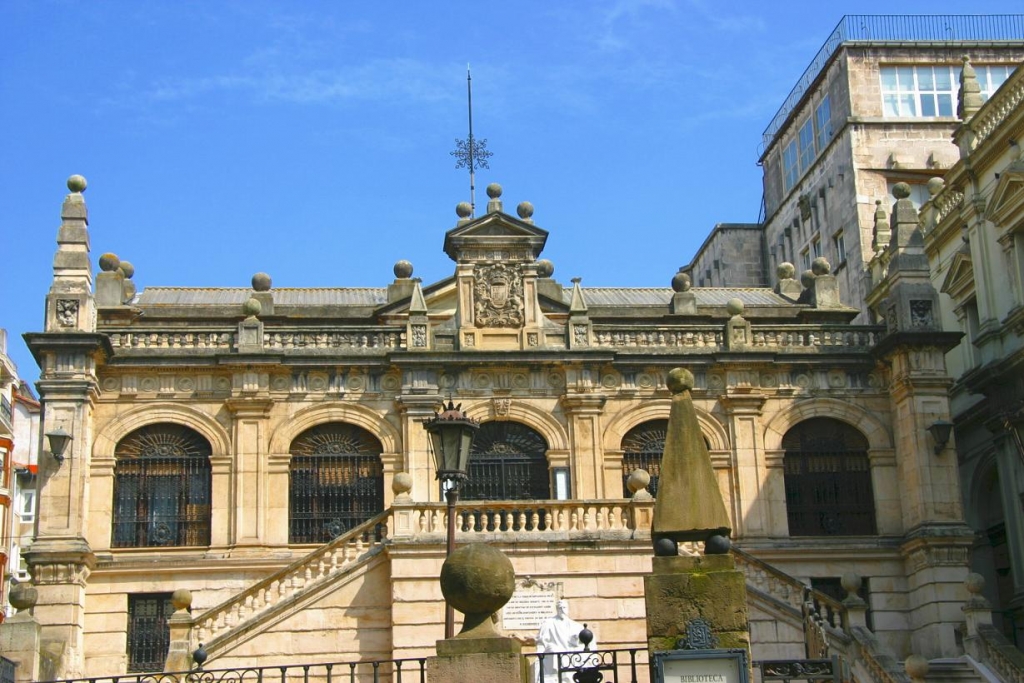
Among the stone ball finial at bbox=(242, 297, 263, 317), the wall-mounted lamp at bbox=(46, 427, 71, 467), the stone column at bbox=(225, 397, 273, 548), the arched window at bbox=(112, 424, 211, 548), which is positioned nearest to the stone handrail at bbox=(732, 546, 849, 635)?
the stone column at bbox=(225, 397, 273, 548)

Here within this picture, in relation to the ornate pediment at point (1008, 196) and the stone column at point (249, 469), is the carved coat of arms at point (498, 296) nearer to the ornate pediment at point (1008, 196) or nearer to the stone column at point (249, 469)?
the stone column at point (249, 469)

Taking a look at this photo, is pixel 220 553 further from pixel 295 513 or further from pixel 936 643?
pixel 936 643

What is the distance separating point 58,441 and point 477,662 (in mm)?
17587

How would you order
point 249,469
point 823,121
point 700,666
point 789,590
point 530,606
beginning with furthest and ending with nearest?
point 823,121 → point 249,469 → point 789,590 → point 530,606 → point 700,666

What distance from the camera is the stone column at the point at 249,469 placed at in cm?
2866

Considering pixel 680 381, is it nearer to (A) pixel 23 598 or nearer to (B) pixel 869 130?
(A) pixel 23 598

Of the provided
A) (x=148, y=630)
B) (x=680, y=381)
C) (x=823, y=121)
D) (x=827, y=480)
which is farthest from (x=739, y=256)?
(x=680, y=381)

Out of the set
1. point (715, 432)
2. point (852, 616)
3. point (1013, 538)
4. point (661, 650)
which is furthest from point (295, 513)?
point (661, 650)

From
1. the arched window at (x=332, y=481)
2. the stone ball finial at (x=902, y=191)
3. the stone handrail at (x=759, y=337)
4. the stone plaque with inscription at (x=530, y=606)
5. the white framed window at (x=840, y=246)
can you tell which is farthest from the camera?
the white framed window at (x=840, y=246)

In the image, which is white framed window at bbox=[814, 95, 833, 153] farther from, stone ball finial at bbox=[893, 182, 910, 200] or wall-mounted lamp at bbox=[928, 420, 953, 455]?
wall-mounted lamp at bbox=[928, 420, 953, 455]

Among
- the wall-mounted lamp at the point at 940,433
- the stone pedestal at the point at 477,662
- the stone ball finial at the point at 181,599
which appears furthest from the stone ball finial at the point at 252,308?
the stone pedestal at the point at 477,662

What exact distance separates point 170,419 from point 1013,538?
17346 millimetres

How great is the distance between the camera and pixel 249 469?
29.1 m

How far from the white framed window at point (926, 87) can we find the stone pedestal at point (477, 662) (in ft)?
117
